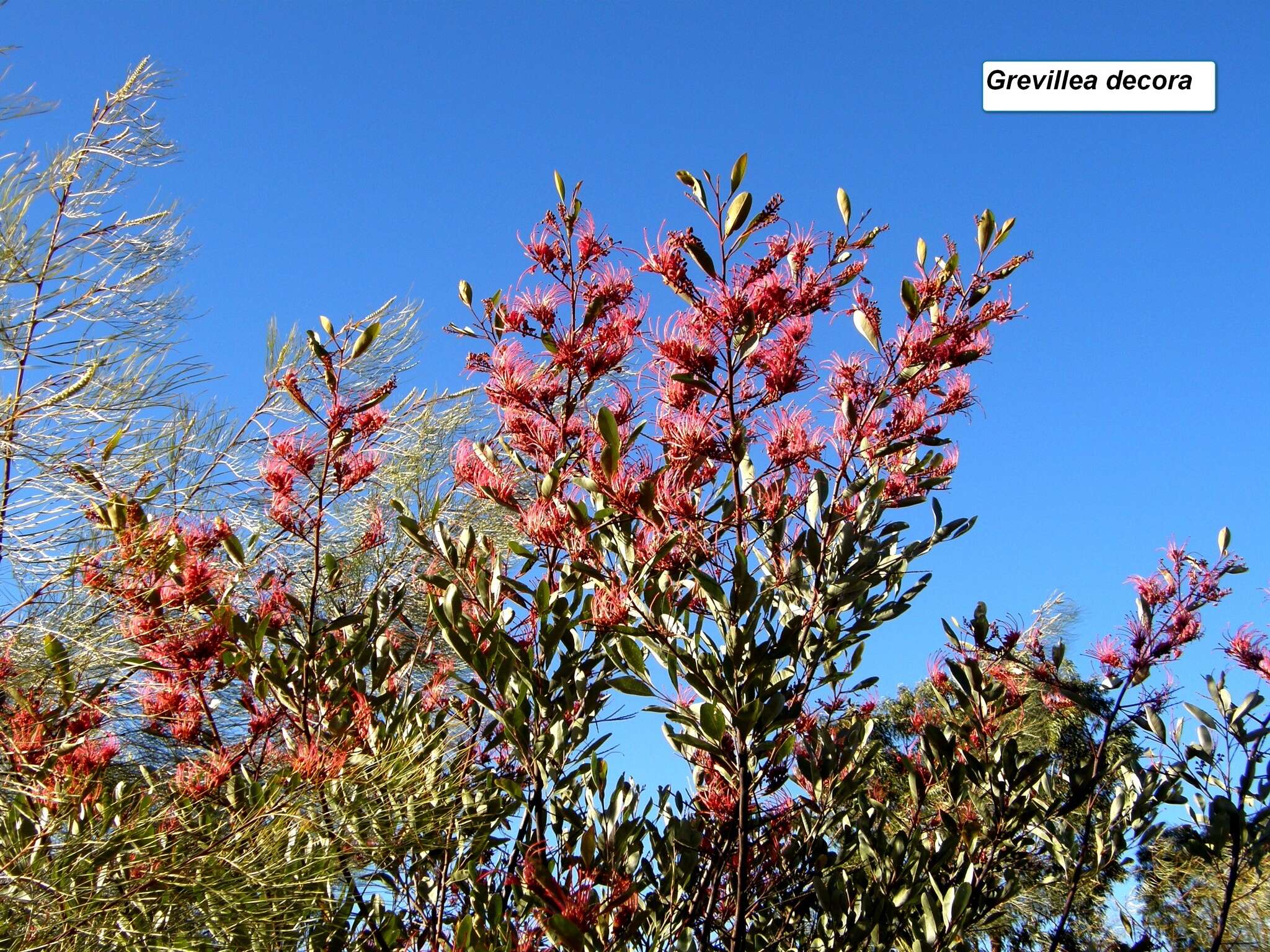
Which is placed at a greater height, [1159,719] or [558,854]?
[1159,719]

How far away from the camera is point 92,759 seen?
9.26 ft

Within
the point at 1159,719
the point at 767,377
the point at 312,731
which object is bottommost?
the point at 312,731

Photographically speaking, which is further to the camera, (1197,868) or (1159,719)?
(1197,868)

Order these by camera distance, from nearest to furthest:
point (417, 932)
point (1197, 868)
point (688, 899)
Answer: point (688, 899), point (417, 932), point (1197, 868)

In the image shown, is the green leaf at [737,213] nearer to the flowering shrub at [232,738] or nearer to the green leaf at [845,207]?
the green leaf at [845,207]

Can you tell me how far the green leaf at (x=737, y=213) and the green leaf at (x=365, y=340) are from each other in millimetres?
975

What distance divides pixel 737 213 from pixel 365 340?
1046 mm

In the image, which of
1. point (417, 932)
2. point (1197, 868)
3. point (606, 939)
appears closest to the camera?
point (606, 939)

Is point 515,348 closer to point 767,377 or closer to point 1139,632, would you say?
point 767,377

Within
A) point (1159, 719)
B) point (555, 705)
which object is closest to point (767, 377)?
point (555, 705)

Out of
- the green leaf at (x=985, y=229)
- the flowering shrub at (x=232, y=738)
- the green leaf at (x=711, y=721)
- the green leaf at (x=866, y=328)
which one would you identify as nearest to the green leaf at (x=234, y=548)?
the flowering shrub at (x=232, y=738)

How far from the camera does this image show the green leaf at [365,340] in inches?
103

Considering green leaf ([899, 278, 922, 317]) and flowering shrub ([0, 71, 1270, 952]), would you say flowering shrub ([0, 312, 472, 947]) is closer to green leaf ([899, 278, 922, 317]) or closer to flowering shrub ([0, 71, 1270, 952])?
flowering shrub ([0, 71, 1270, 952])

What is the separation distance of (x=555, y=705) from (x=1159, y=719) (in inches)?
72.1
